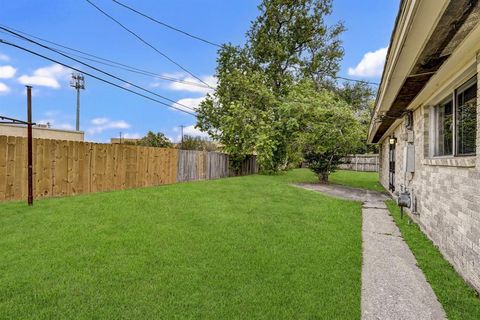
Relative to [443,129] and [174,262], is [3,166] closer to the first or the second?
[174,262]

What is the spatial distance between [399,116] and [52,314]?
806 centimetres

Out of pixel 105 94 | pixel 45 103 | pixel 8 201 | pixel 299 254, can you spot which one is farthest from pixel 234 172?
pixel 299 254

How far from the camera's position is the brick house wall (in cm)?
342

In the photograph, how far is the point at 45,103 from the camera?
15711 millimetres

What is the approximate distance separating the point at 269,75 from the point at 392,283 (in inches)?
806

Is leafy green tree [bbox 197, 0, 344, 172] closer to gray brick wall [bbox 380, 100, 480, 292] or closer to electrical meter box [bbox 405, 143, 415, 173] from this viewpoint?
electrical meter box [bbox 405, 143, 415, 173]

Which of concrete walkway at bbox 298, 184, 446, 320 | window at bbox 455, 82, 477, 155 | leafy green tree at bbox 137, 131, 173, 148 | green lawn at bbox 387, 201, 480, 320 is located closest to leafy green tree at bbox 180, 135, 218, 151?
leafy green tree at bbox 137, 131, 173, 148

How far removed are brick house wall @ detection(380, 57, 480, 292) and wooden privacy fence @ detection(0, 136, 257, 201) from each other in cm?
815

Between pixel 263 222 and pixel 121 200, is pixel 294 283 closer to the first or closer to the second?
pixel 263 222

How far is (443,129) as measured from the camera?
5.34 m

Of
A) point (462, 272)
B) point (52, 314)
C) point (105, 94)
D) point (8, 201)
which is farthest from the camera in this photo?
point (105, 94)

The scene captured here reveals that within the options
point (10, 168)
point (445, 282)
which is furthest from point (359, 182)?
point (10, 168)

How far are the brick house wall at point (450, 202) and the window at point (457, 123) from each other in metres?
0.20

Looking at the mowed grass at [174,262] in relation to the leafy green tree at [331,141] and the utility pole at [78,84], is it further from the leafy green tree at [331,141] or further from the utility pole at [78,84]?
the utility pole at [78,84]
